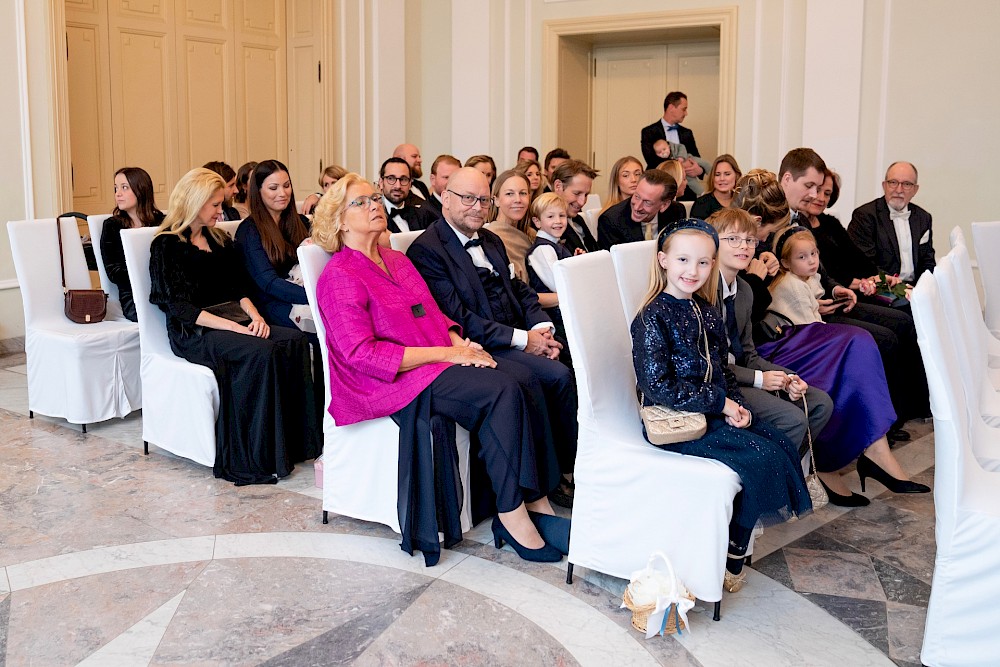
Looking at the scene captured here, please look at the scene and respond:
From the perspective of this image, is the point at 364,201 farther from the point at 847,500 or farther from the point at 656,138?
the point at 656,138

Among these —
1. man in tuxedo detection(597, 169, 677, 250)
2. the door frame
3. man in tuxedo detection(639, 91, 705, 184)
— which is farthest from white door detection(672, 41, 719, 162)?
man in tuxedo detection(597, 169, 677, 250)

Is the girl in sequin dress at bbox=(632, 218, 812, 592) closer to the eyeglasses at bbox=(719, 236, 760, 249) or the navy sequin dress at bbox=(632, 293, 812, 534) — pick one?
the navy sequin dress at bbox=(632, 293, 812, 534)

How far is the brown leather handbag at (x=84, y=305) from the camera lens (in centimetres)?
505

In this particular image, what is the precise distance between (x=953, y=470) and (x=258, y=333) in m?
2.78

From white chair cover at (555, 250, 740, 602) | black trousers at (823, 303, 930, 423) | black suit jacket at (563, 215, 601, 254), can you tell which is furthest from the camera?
black suit jacket at (563, 215, 601, 254)

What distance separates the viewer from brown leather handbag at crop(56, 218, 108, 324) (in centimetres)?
505

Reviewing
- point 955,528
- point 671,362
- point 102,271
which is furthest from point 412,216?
point 955,528

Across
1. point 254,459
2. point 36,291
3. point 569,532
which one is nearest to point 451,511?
point 569,532

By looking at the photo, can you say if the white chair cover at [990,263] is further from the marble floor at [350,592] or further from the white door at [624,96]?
the white door at [624,96]

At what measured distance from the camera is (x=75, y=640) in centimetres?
288

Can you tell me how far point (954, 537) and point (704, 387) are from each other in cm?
79

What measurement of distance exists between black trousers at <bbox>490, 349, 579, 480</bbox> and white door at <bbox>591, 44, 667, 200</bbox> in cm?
604

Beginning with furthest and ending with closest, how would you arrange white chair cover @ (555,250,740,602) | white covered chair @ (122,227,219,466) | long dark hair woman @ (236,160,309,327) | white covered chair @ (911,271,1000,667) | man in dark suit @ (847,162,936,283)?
1. man in dark suit @ (847,162,936,283)
2. long dark hair woman @ (236,160,309,327)
3. white covered chair @ (122,227,219,466)
4. white chair cover @ (555,250,740,602)
5. white covered chair @ (911,271,1000,667)

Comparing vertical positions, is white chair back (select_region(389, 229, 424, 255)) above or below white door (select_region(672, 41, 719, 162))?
below
